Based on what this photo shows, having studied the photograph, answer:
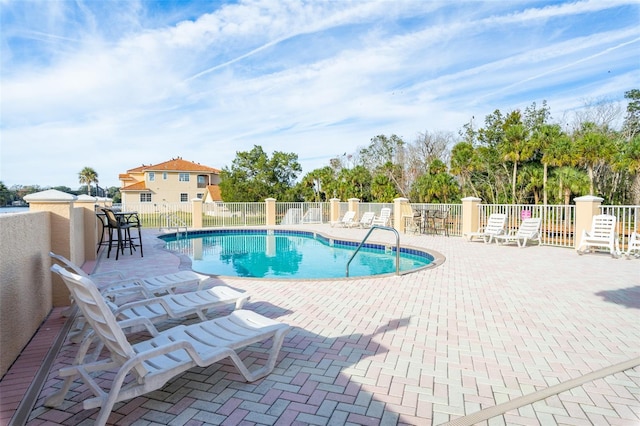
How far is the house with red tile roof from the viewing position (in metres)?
39.2

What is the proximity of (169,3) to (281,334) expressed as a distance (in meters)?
8.81

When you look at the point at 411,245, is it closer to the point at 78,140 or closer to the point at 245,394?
the point at 245,394

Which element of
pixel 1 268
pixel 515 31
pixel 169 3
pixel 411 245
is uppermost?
pixel 515 31

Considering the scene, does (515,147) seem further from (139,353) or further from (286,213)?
Result: (139,353)

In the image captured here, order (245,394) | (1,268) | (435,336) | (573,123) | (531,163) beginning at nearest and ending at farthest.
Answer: (245,394), (1,268), (435,336), (531,163), (573,123)

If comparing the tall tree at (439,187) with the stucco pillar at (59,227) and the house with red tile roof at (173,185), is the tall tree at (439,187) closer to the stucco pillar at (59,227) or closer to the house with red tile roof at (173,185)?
the stucco pillar at (59,227)

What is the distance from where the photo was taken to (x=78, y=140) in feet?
41.8

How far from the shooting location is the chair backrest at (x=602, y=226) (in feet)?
30.3

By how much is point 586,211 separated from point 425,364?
911 centimetres

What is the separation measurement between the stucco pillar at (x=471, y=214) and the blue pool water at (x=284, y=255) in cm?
333

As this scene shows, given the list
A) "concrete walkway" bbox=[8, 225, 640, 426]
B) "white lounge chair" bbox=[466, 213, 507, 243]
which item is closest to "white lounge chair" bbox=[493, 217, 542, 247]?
"white lounge chair" bbox=[466, 213, 507, 243]

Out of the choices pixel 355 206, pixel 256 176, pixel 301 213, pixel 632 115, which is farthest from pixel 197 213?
pixel 632 115

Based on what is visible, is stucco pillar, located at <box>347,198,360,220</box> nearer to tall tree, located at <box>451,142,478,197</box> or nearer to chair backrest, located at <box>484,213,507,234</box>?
chair backrest, located at <box>484,213,507,234</box>

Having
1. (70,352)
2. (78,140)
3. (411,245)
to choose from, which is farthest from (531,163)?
(70,352)
